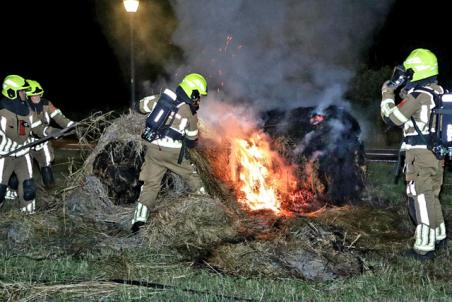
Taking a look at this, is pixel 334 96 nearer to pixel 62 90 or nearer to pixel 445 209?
pixel 445 209

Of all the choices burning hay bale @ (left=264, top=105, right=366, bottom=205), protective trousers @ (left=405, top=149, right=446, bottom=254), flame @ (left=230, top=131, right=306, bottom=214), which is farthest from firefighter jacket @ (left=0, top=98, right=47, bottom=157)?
protective trousers @ (left=405, top=149, right=446, bottom=254)

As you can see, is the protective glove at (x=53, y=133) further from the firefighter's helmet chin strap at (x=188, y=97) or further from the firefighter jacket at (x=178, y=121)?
the firefighter's helmet chin strap at (x=188, y=97)

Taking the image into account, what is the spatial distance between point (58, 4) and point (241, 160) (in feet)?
80.3

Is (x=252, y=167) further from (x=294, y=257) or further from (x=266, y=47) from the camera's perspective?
(x=294, y=257)

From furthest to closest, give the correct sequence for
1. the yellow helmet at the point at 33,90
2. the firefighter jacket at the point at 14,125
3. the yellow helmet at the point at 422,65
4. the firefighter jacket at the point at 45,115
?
the firefighter jacket at the point at 45,115 < the yellow helmet at the point at 33,90 < the firefighter jacket at the point at 14,125 < the yellow helmet at the point at 422,65

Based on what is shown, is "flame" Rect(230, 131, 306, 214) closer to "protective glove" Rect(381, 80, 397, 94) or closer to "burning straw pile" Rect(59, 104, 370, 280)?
"burning straw pile" Rect(59, 104, 370, 280)

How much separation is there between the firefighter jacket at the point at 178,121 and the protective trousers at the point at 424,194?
2553 millimetres

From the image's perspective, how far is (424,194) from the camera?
19.7 feet

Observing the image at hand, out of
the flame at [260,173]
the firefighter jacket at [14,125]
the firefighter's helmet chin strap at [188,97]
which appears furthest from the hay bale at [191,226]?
the firefighter jacket at [14,125]

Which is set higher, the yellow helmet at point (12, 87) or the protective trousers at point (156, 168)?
the yellow helmet at point (12, 87)

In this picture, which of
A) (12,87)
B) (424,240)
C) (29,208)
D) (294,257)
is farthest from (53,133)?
(424,240)

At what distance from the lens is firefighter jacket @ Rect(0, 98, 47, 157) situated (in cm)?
748

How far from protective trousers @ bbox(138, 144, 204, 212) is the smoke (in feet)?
9.11

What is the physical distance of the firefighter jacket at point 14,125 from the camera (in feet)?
24.5
